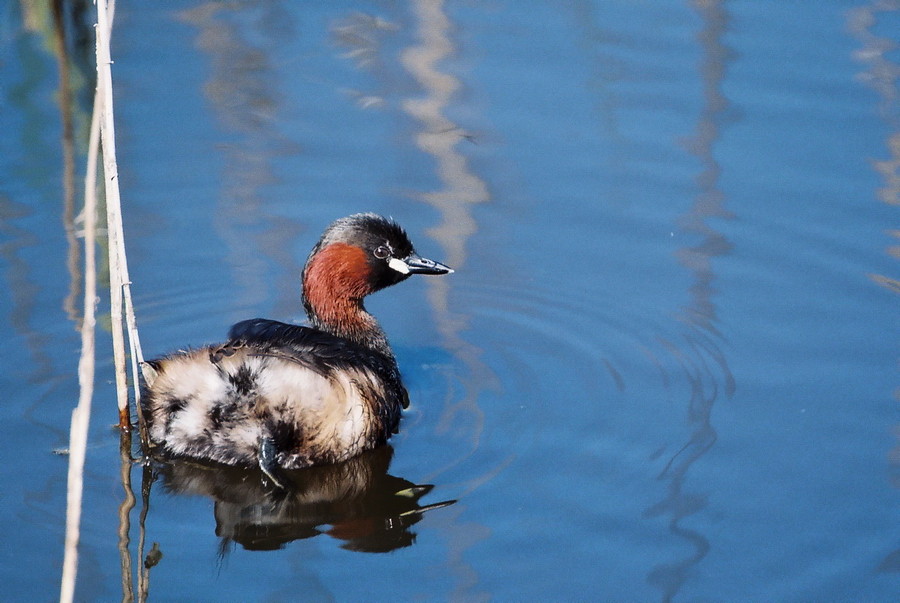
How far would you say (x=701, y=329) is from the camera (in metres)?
5.94

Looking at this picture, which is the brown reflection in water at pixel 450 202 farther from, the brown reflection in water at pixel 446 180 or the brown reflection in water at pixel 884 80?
the brown reflection in water at pixel 884 80

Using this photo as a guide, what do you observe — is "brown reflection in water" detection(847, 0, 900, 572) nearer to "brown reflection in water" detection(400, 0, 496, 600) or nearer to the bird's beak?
"brown reflection in water" detection(400, 0, 496, 600)

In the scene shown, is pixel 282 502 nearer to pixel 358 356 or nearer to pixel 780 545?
pixel 358 356

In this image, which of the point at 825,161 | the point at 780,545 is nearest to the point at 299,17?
the point at 825,161

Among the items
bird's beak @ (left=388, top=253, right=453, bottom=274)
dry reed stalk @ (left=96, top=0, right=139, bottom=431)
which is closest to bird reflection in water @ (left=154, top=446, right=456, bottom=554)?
dry reed stalk @ (left=96, top=0, right=139, bottom=431)

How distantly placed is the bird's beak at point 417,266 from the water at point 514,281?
291 mm

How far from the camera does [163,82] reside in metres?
8.05

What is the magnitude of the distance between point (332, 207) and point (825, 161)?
8.83ft

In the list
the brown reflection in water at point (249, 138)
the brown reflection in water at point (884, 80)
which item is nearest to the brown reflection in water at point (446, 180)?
the brown reflection in water at point (249, 138)

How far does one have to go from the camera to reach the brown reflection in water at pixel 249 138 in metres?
6.39

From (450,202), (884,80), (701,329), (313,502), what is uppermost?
(884,80)

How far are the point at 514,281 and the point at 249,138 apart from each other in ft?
6.59

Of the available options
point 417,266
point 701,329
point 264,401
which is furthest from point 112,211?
point 701,329

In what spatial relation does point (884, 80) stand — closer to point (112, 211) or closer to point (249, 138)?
point (249, 138)
